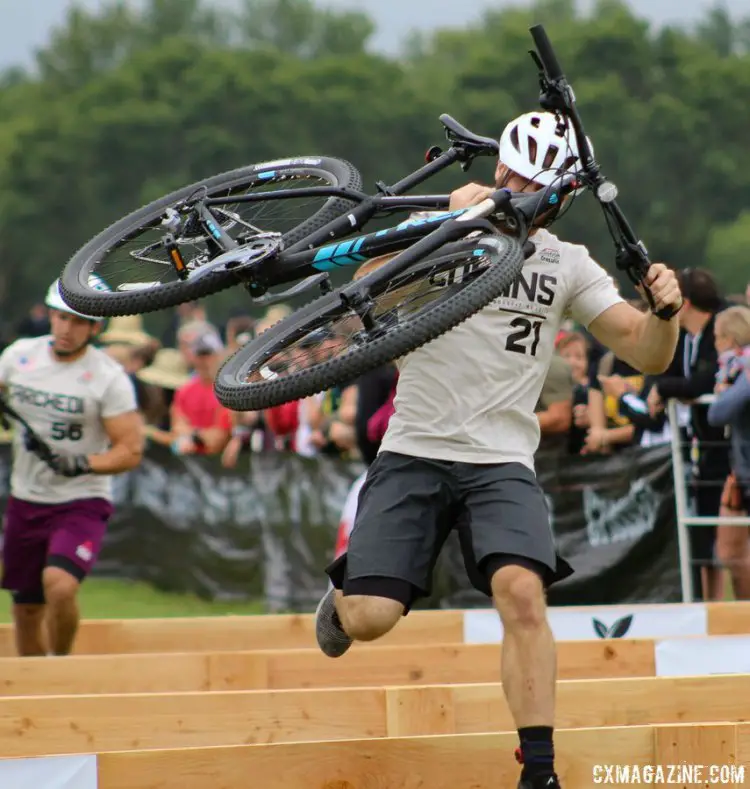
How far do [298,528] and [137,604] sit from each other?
1831 millimetres

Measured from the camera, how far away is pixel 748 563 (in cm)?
1057

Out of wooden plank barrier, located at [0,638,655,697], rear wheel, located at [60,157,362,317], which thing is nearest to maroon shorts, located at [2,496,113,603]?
wooden plank barrier, located at [0,638,655,697]

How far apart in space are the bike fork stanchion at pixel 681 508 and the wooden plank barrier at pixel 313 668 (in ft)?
8.49

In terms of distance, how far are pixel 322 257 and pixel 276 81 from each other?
7961 cm

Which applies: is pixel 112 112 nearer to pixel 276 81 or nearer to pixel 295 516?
pixel 276 81

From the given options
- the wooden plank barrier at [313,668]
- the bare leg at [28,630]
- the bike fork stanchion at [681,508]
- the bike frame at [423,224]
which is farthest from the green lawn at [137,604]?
the bike frame at [423,224]

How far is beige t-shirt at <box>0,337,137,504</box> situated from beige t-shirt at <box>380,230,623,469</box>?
12.3ft

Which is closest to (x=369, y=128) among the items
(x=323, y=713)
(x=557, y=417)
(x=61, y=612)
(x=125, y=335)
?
(x=125, y=335)

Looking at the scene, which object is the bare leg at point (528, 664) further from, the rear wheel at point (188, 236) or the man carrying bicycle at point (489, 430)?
the rear wheel at point (188, 236)

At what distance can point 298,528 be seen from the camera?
542 inches

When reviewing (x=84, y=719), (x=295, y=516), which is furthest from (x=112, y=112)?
(x=84, y=719)

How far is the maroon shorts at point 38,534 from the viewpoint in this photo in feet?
31.9

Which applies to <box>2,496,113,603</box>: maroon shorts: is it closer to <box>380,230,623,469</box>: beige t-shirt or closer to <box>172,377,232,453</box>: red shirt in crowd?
<box>380,230,623,469</box>: beige t-shirt

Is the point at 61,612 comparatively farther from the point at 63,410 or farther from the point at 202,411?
the point at 202,411
